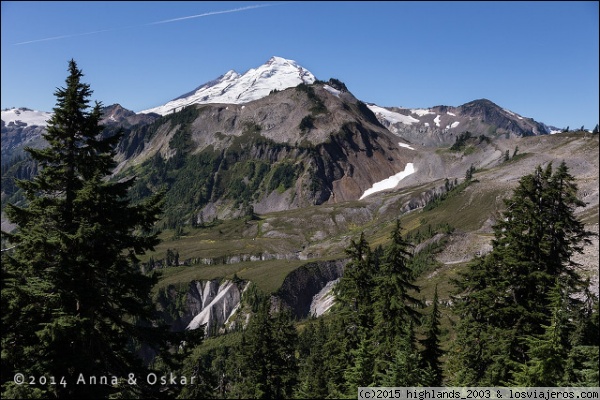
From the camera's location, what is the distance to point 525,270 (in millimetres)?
22797

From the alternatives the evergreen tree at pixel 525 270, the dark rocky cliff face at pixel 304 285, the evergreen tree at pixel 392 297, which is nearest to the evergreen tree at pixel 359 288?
the evergreen tree at pixel 392 297

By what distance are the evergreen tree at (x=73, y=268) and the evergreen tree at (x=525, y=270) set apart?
16.8 m

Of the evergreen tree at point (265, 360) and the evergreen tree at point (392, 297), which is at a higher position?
the evergreen tree at point (392, 297)

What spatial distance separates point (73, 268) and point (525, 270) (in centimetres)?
2068

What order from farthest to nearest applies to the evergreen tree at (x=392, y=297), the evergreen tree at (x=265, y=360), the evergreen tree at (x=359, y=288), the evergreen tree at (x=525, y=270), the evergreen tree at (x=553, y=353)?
the evergreen tree at (x=265, y=360), the evergreen tree at (x=359, y=288), the evergreen tree at (x=392, y=297), the evergreen tree at (x=525, y=270), the evergreen tree at (x=553, y=353)

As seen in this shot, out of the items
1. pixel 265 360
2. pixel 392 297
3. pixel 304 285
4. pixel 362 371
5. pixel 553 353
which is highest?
pixel 304 285

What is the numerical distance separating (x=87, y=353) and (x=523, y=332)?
19658 mm

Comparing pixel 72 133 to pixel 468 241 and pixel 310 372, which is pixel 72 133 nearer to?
pixel 310 372

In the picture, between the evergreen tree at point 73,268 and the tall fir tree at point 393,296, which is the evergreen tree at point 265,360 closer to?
the tall fir tree at point 393,296

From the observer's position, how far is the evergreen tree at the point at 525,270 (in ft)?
72.8

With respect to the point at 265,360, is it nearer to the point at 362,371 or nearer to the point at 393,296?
the point at 362,371

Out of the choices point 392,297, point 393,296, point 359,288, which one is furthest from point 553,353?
point 359,288

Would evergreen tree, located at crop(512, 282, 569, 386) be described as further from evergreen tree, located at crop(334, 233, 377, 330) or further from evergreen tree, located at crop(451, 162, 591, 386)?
evergreen tree, located at crop(334, 233, 377, 330)

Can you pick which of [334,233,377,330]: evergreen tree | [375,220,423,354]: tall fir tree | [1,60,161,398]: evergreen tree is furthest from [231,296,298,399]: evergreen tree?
[1,60,161,398]: evergreen tree
